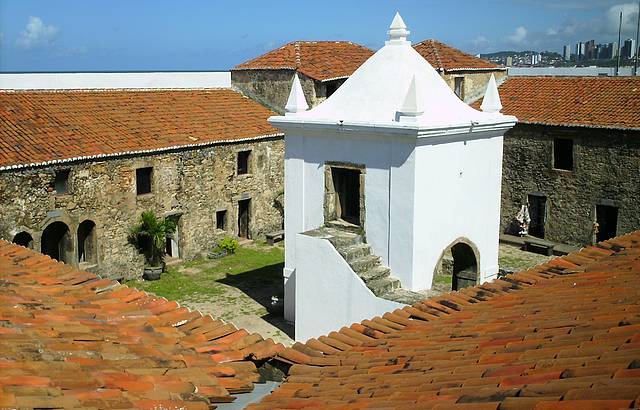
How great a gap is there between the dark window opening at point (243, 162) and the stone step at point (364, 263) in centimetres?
1235

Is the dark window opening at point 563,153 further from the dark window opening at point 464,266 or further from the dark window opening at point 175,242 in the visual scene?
the dark window opening at point 175,242

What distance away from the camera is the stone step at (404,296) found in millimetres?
11094

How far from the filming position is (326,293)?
39.9 ft

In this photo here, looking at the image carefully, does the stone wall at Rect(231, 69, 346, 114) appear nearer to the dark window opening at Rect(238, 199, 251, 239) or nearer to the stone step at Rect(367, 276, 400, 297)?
the dark window opening at Rect(238, 199, 251, 239)

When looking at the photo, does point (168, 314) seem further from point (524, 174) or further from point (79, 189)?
point (524, 174)

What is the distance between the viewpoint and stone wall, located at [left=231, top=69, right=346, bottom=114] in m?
25.5

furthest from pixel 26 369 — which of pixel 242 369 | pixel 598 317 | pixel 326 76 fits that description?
pixel 326 76

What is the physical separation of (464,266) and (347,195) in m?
2.78

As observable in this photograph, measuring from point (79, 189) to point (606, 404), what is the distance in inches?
697

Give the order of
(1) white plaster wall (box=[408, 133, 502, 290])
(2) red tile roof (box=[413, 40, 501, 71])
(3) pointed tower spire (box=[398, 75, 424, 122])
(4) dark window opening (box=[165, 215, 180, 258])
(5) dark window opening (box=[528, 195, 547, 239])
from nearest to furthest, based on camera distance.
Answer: (3) pointed tower spire (box=[398, 75, 424, 122]) → (1) white plaster wall (box=[408, 133, 502, 290]) → (4) dark window opening (box=[165, 215, 180, 258]) → (5) dark window opening (box=[528, 195, 547, 239]) → (2) red tile roof (box=[413, 40, 501, 71])

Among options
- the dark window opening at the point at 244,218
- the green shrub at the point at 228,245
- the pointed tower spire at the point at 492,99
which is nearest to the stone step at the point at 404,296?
the pointed tower spire at the point at 492,99

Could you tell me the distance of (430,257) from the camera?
12164mm

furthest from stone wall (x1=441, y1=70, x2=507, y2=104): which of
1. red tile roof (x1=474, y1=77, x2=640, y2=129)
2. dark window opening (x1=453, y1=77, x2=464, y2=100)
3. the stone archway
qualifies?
the stone archway

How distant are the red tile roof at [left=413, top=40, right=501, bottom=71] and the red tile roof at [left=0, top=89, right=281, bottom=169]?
780 centimetres
